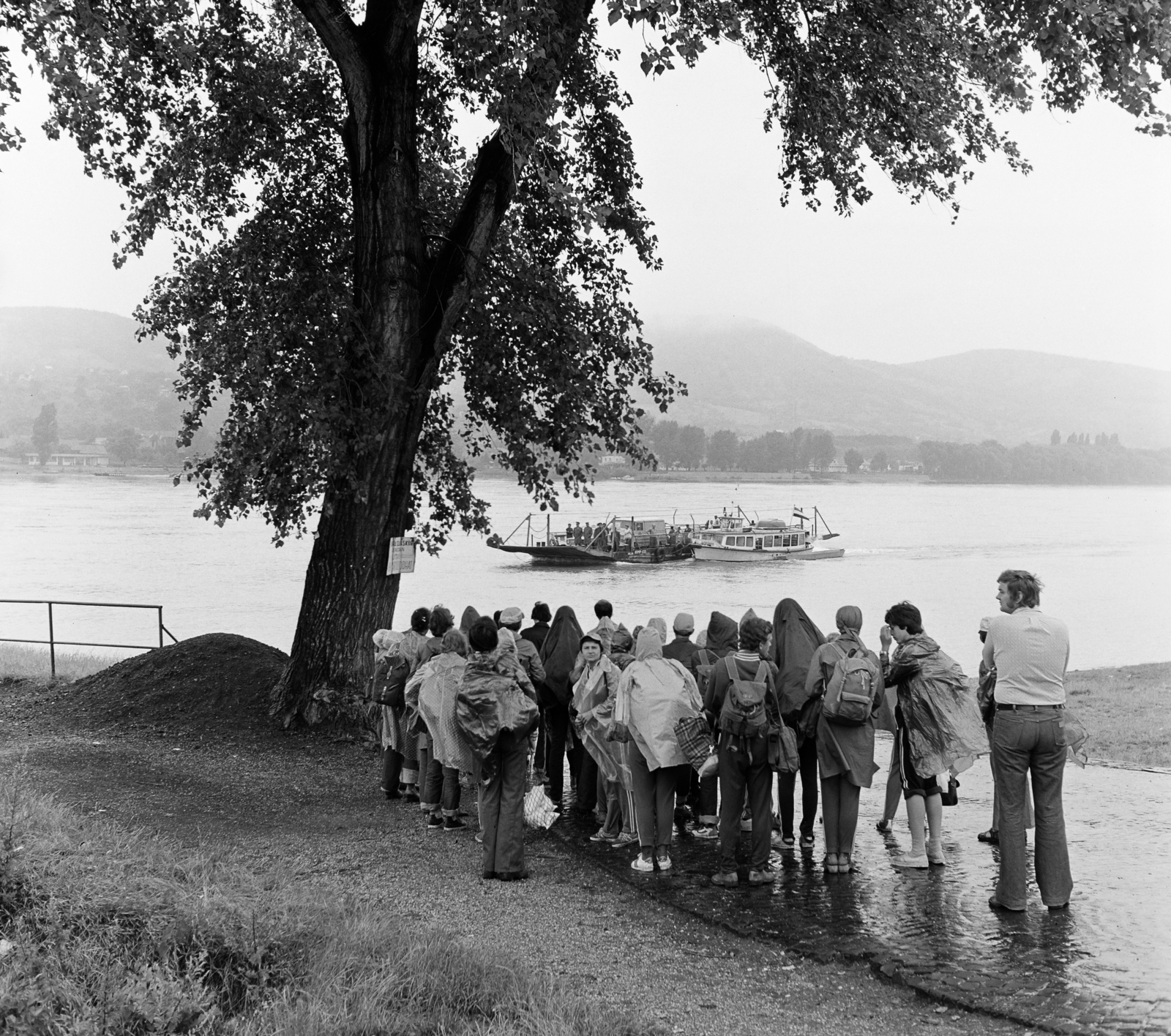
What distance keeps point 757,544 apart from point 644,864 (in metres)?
72.1

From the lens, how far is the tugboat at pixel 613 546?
74812 mm

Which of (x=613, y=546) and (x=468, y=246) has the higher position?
(x=468, y=246)

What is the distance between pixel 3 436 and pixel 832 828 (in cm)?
17371

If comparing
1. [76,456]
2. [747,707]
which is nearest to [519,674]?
[747,707]

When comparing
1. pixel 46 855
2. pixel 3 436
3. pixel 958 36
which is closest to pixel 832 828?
pixel 46 855

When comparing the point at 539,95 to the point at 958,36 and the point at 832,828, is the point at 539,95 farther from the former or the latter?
the point at 832,828

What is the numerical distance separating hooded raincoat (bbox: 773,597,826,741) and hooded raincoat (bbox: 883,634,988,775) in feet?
1.93

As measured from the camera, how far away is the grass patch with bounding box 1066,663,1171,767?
11.6 meters

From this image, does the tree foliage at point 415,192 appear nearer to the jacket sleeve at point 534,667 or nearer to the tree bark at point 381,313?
the tree bark at point 381,313

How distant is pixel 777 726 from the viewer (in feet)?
22.6

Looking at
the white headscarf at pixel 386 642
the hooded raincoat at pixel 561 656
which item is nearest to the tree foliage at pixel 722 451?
the hooded raincoat at pixel 561 656

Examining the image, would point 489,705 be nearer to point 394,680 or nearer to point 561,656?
point 394,680

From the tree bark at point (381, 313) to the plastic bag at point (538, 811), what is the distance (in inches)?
140

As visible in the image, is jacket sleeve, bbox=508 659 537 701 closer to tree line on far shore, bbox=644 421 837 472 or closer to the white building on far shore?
tree line on far shore, bbox=644 421 837 472
